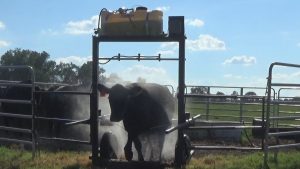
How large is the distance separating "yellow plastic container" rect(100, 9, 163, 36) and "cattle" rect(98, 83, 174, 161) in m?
0.91

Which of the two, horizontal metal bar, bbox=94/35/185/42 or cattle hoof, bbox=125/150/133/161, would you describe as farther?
cattle hoof, bbox=125/150/133/161

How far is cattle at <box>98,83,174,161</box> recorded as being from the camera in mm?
8336

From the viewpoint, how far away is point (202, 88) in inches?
708

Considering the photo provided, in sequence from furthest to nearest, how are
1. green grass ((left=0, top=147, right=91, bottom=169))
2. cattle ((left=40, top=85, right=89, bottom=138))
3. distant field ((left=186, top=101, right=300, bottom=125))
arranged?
distant field ((left=186, top=101, right=300, bottom=125)) < cattle ((left=40, top=85, right=89, bottom=138)) < green grass ((left=0, top=147, right=91, bottom=169))

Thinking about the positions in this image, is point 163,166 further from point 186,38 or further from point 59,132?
point 59,132

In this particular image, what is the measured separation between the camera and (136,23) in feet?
27.4

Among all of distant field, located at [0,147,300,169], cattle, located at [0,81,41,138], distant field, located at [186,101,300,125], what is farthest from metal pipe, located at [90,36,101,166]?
distant field, located at [186,101,300,125]

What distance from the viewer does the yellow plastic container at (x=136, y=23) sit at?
328 inches

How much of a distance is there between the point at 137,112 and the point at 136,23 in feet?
4.82

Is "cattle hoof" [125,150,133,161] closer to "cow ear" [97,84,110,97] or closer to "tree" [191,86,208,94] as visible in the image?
"cow ear" [97,84,110,97]

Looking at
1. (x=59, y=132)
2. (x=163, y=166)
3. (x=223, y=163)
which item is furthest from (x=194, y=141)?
(x=163, y=166)

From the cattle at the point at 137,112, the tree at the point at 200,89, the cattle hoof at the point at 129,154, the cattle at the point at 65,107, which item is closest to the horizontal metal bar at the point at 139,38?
the cattle at the point at 137,112

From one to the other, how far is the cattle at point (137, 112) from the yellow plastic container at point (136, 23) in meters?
0.91

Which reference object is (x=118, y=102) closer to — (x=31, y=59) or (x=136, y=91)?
(x=136, y=91)
